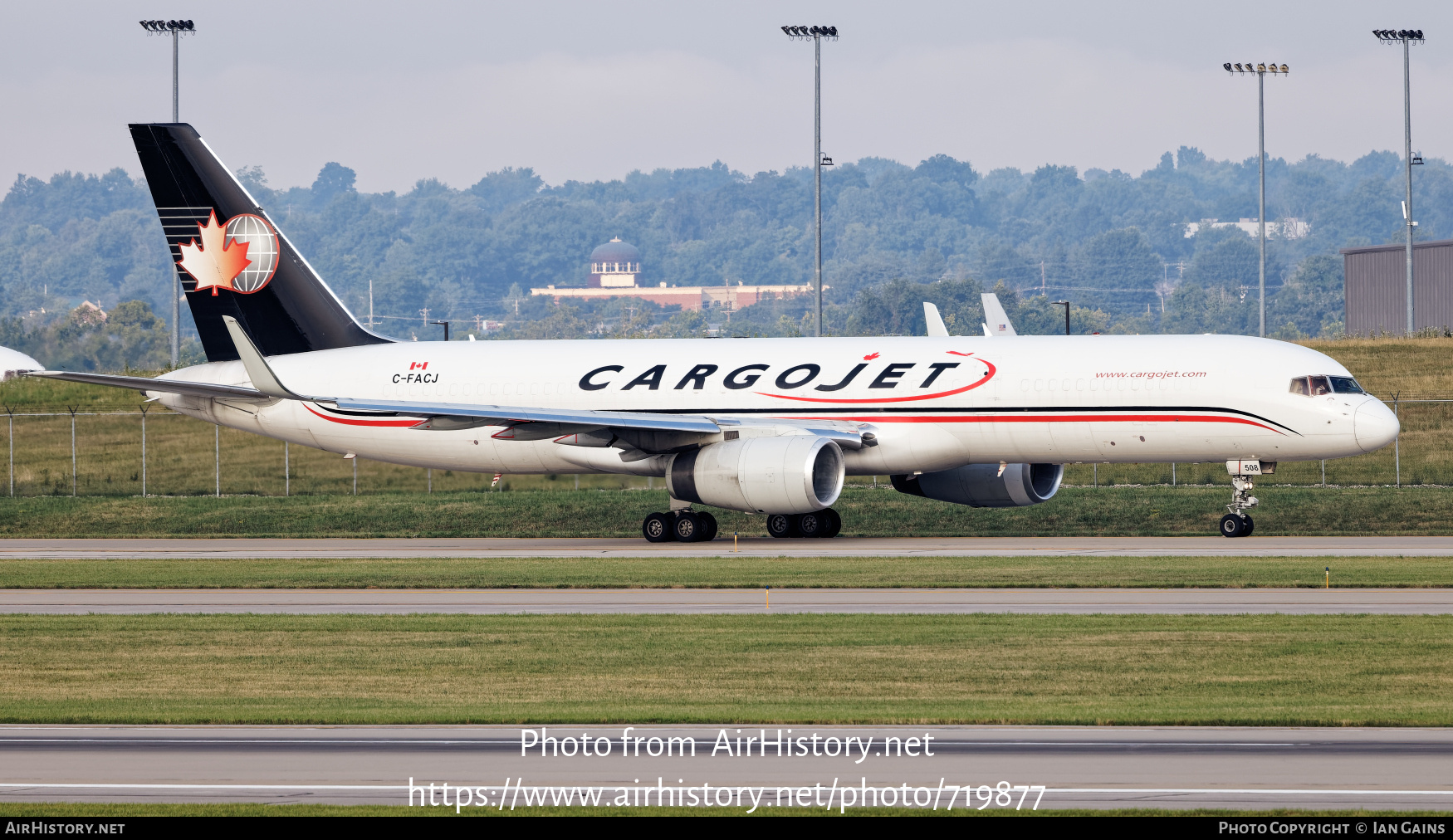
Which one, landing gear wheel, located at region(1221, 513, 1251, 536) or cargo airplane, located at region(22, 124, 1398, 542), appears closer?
cargo airplane, located at region(22, 124, 1398, 542)

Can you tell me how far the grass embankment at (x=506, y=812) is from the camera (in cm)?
1198

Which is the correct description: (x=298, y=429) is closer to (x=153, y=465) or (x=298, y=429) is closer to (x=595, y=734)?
(x=153, y=465)

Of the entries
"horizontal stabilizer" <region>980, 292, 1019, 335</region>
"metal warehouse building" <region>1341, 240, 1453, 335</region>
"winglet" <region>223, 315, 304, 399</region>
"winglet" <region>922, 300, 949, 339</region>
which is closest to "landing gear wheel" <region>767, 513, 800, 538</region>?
"winglet" <region>922, 300, 949, 339</region>

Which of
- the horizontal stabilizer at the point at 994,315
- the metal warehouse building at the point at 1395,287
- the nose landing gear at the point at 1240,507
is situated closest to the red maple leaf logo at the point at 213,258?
the horizontal stabilizer at the point at 994,315

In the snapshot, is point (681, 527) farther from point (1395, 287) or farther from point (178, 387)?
point (1395, 287)

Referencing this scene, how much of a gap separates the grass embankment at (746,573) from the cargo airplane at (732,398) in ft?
13.2

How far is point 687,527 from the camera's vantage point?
1549 inches

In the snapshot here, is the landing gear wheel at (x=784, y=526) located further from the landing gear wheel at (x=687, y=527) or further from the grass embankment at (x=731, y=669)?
the grass embankment at (x=731, y=669)

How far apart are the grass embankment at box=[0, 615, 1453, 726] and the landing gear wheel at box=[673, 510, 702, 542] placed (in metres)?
14.5

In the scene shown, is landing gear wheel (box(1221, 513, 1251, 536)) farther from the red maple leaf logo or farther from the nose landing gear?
the red maple leaf logo

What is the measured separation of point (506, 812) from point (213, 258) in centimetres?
3299

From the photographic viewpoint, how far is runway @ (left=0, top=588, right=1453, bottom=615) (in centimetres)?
2509

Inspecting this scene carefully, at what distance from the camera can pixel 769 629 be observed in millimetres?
23094
